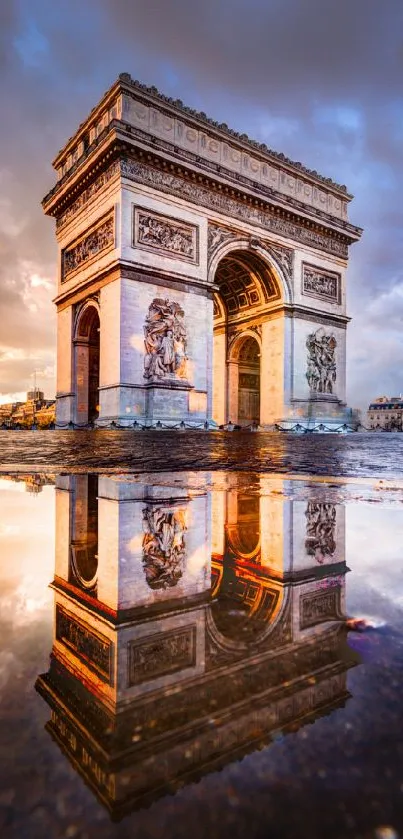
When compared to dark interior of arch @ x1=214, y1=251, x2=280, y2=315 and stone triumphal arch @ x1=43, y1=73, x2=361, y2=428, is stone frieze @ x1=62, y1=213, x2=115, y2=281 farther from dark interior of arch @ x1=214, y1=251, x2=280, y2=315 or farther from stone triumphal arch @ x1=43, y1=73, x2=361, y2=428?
dark interior of arch @ x1=214, y1=251, x2=280, y2=315

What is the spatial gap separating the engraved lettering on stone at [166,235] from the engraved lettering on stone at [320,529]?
12838 millimetres

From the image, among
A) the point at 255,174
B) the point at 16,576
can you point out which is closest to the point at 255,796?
the point at 16,576

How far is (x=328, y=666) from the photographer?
0.55 meters

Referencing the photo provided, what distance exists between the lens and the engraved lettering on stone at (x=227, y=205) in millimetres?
13547

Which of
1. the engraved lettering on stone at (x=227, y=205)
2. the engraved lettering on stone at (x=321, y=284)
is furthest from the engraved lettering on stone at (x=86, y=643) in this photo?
the engraved lettering on stone at (x=321, y=284)

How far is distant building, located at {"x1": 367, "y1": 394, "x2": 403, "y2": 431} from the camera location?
61.2 metres

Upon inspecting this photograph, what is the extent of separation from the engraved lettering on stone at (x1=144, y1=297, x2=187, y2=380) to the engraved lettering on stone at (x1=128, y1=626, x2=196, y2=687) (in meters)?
12.8

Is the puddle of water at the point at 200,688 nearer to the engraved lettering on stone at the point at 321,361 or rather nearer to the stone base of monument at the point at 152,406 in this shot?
the stone base of monument at the point at 152,406

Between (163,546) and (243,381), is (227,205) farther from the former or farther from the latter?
(163,546)

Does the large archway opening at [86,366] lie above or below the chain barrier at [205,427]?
above

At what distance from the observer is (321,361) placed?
18.3 meters

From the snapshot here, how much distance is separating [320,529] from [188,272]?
1382 cm

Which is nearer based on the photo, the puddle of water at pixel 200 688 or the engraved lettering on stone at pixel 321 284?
the puddle of water at pixel 200 688

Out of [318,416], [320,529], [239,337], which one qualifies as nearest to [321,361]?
[318,416]
